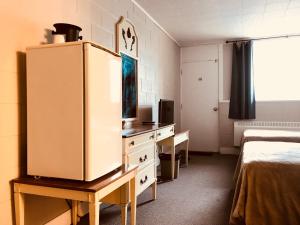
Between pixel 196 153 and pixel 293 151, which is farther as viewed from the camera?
pixel 196 153

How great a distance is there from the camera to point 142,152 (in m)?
2.40

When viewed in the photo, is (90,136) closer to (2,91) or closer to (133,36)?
(2,91)

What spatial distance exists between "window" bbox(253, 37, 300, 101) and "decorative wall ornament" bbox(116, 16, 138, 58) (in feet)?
9.56

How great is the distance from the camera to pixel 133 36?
3.24m

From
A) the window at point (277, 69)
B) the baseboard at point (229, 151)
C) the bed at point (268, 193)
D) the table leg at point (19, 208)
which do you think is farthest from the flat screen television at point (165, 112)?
the table leg at point (19, 208)

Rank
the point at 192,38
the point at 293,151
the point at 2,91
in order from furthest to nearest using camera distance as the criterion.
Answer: the point at 192,38 < the point at 293,151 < the point at 2,91

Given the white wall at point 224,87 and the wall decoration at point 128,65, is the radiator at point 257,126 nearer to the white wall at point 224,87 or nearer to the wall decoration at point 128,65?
the white wall at point 224,87

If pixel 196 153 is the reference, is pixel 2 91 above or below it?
above

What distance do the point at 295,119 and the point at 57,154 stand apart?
184 inches

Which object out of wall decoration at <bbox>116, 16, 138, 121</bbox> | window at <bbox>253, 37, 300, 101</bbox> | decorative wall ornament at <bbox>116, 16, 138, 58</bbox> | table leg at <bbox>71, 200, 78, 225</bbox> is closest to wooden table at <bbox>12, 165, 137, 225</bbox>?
table leg at <bbox>71, 200, 78, 225</bbox>

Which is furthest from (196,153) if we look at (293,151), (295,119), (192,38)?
(293,151)

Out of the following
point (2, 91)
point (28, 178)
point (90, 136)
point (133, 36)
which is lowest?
point (28, 178)

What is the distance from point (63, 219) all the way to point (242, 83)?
4.13 m

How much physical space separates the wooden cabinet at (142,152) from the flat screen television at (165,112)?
0.76 metres
